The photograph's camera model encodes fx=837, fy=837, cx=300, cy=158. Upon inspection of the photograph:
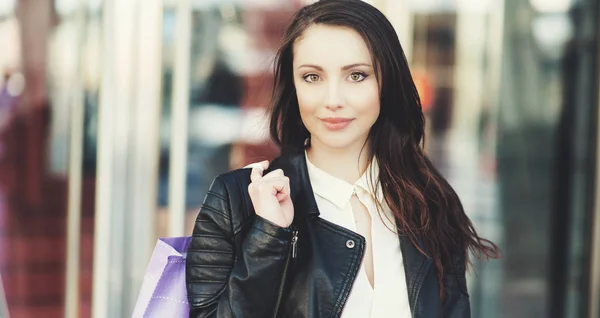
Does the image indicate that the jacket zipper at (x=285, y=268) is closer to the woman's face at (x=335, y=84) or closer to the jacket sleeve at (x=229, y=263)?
the jacket sleeve at (x=229, y=263)

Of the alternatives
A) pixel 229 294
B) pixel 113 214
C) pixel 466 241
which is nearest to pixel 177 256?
pixel 229 294

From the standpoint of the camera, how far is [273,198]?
4.92 ft

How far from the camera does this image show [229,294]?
1.49m

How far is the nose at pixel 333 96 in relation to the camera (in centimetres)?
157

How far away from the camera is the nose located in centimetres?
157

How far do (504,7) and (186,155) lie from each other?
1816 mm

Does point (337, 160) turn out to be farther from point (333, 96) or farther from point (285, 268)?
point (285, 268)

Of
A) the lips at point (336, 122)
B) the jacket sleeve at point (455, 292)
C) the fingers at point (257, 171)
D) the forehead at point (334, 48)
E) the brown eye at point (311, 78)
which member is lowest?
the jacket sleeve at point (455, 292)

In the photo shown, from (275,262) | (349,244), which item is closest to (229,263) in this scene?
(275,262)

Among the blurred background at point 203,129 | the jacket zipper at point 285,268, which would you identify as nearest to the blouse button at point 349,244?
the jacket zipper at point 285,268

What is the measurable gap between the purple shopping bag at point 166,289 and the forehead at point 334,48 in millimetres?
451

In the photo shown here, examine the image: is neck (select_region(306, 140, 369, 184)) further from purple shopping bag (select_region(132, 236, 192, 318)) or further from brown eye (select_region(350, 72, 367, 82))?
purple shopping bag (select_region(132, 236, 192, 318))

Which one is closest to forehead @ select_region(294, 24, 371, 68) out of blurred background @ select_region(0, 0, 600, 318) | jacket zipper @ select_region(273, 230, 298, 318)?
jacket zipper @ select_region(273, 230, 298, 318)

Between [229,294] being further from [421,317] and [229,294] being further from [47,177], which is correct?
[47,177]
